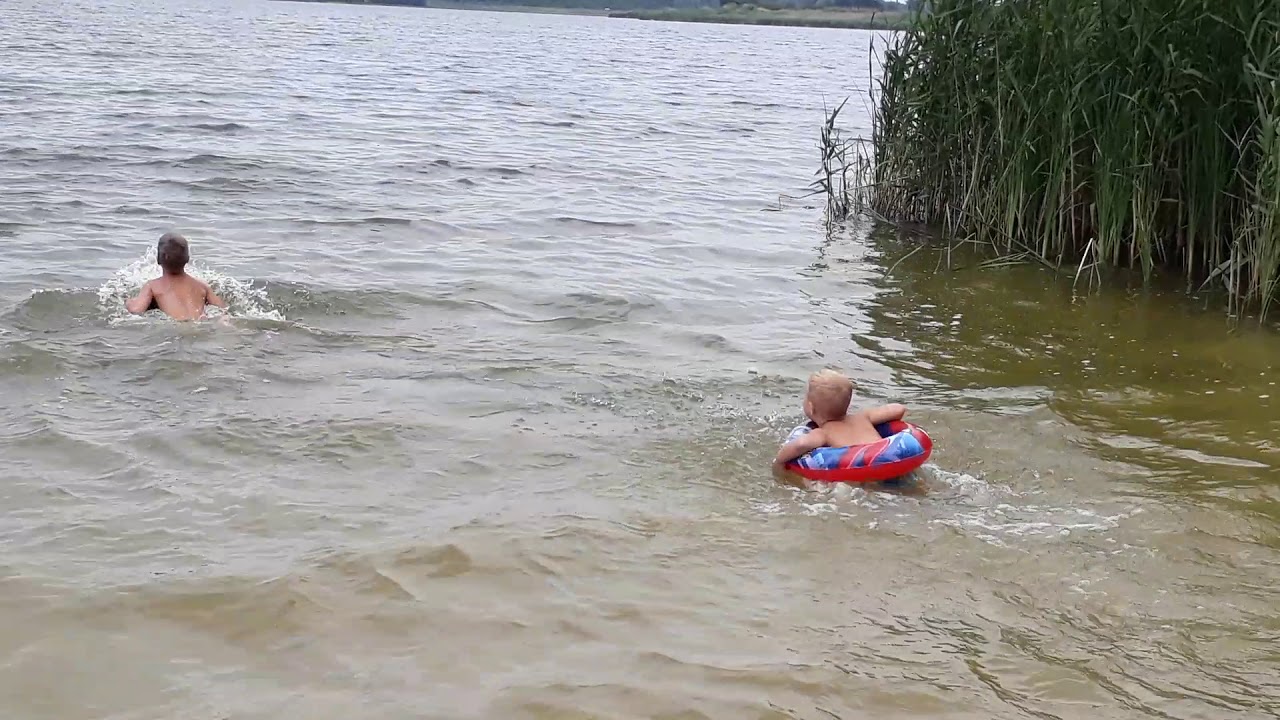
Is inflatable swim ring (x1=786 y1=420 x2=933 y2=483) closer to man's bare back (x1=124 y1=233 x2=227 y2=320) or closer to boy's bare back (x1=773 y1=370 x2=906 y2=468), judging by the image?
boy's bare back (x1=773 y1=370 x2=906 y2=468)

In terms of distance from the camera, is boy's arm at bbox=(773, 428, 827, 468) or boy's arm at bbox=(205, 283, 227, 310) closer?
boy's arm at bbox=(773, 428, 827, 468)

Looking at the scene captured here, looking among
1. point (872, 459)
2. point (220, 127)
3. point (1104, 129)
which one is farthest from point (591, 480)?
point (220, 127)

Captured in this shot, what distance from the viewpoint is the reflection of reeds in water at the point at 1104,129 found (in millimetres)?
8469

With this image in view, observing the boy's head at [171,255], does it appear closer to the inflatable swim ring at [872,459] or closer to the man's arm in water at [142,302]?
the man's arm in water at [142,302]

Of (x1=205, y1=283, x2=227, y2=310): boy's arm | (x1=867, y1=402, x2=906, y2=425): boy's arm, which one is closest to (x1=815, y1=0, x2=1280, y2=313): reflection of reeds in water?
(x1=867, y1=402, x2=906, y2=425): boy's arm

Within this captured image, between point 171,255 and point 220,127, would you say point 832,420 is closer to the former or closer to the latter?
point 171,255

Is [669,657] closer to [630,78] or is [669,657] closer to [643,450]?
[643,450]

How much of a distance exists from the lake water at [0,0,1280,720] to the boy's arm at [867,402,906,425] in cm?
36

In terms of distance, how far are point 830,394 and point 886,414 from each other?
1.15 ft

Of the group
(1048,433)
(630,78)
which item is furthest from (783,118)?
(1048,433)

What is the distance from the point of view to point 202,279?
919cm

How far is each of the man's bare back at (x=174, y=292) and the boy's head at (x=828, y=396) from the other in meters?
4.52

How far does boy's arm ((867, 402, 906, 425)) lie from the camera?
6.00m

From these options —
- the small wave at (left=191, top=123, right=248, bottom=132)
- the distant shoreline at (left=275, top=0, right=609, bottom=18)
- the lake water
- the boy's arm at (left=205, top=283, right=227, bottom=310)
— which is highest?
the distant shoreline at (left=275, top=0, right=609, bottom=18)
